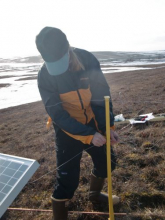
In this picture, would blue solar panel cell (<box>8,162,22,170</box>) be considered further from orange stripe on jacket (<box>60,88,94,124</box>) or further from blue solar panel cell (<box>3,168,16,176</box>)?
orange stripe on jacket (<box>60,88,94,124</box>)

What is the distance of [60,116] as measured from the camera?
2.06m

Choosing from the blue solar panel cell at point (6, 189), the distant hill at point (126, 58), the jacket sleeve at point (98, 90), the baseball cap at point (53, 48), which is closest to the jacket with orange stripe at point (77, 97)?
the jacket sleeve at point (98, 90)

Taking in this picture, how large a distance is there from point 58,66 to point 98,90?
548 millimetres

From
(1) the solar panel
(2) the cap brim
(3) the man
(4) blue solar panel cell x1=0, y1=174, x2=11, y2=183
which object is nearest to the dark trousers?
(3) the man

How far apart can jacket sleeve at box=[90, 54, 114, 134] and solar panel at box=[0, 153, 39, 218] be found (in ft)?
2.71

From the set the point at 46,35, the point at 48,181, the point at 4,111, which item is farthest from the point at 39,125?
the point at 46,35

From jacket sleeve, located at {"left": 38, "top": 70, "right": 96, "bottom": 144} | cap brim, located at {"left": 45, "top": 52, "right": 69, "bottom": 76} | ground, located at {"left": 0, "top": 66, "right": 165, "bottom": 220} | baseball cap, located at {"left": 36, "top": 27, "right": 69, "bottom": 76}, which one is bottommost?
ground, located at {"left": 0, "top": 66, "right": 165, "bottom": 220}

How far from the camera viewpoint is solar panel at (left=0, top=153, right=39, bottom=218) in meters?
1.81

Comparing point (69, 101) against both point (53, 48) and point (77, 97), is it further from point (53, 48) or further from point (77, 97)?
point (53, 48)

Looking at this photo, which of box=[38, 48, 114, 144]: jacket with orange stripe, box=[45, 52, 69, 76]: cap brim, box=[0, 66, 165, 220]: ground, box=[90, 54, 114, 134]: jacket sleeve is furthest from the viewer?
box=[0, 66, 165, 220]: ground

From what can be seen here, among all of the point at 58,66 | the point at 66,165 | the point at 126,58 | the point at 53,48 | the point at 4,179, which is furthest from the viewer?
the point at 126,58

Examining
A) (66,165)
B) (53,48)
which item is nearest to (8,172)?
(66,165)

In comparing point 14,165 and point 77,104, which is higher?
point 77,104

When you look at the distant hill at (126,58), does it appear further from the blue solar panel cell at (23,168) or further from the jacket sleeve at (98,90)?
the blue solar panel cell at (23,168)
